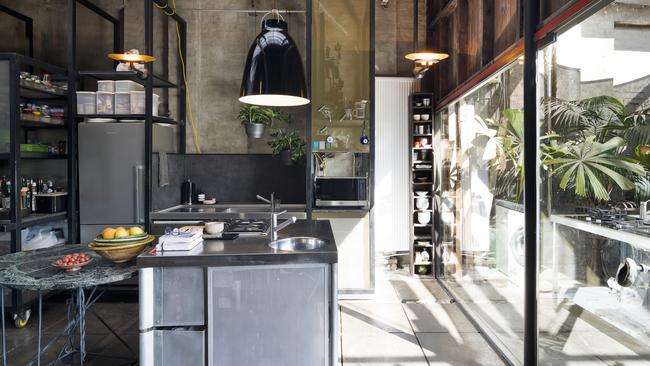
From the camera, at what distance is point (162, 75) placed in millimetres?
5555

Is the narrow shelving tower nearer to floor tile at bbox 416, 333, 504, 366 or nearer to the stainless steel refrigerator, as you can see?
floor tile at bbox 416, 333, 504, 366

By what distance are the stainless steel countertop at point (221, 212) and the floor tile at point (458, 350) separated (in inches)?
75.3

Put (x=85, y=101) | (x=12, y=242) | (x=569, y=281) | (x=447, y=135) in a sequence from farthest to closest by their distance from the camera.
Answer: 1. (x=447, y=135)
2. (x=85, y=101)
3. (x=12, y=242)
4. (x=569, y=281)

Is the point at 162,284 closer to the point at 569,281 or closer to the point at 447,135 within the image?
the point at 569,281

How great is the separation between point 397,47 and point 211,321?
4759 millimetres

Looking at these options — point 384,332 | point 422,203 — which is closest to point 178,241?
point 384,332

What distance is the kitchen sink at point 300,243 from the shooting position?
A: 110 inches

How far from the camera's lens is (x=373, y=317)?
432 cm

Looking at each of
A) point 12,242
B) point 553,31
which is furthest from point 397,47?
point 12,242

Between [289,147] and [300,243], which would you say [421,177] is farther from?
[300,243]

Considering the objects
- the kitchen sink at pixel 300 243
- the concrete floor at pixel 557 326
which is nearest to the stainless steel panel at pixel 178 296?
the kitchen sink at pixel 300 243

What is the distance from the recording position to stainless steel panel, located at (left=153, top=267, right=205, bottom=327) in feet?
8.05

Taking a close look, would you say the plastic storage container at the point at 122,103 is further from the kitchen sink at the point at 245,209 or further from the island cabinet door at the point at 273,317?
the island cabinet door at the point at 273,317

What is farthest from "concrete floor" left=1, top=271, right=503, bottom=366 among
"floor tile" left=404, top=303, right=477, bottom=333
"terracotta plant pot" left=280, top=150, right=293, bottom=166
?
"terracotta plant pot" left=280, top=150, right=293, bottom=166
